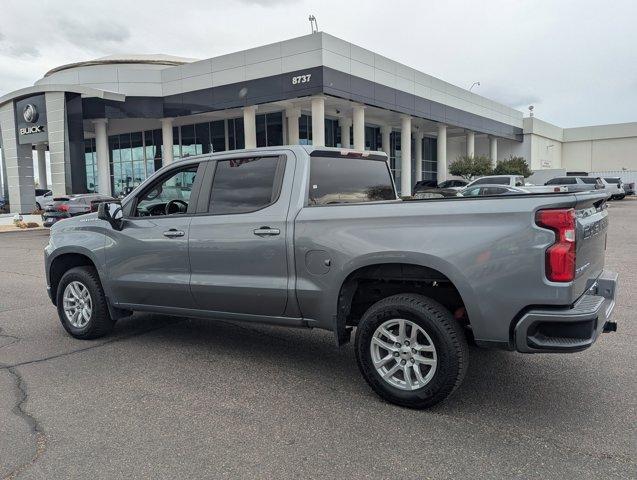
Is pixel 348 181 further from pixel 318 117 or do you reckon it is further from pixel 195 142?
pixel 195 142

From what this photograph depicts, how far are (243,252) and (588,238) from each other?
2.65m

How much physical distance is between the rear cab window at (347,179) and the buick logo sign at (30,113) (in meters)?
29.6

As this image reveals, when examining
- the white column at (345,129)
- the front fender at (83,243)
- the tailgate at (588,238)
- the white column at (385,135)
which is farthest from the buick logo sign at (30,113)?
the tailgate at (588,238)

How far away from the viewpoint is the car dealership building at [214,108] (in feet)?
87.0

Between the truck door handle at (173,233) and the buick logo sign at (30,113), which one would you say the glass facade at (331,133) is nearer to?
the buick logo sign at (30,113)

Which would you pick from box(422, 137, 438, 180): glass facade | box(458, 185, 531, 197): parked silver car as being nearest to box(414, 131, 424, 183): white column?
box(422, 137, 438, 180): glass facade

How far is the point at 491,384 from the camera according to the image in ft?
13.9

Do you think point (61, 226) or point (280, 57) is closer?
point (61, 226)

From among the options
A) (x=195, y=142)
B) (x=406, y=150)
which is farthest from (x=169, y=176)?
(x=195, y=142)

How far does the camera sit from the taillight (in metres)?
3.20

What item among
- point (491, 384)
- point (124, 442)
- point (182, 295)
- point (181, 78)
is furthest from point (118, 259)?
point (181, 78)

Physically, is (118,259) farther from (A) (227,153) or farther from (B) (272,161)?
(B) (272,161)

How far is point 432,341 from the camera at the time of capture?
3623mm

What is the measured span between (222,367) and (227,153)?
6.51ft
